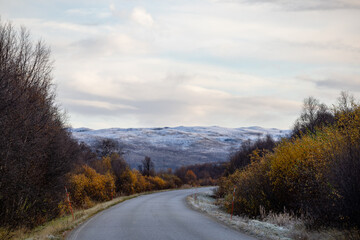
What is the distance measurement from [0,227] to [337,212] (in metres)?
11.9

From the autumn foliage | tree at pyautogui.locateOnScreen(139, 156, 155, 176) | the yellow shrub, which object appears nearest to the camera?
the autumn foliage

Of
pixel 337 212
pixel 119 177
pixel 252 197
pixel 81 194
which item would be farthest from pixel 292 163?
pixel 119 177

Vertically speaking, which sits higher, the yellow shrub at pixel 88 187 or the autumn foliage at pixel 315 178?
the autumn foliage at pixel 315 178

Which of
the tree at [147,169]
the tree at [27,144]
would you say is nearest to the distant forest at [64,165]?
the tree at [27,144]

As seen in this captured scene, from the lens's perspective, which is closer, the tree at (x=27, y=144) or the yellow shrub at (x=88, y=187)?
the tree at (x=27, y=144)

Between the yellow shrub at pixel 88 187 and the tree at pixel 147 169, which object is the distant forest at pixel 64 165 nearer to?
the yellow shrub at pixel 88 187

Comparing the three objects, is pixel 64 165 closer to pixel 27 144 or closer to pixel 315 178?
→ pixel 27 144

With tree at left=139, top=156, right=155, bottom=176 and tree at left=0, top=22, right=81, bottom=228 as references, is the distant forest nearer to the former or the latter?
tree at left=0, top=22, right=81, bottom=228

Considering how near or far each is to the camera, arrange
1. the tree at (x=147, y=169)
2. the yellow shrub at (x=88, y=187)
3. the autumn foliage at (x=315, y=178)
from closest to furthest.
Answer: the autumn foliage at (x=315, y=178), the yellow shrub at (x=88, y=187), the tree at (x=147, y=169)

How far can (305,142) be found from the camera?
57.2ft

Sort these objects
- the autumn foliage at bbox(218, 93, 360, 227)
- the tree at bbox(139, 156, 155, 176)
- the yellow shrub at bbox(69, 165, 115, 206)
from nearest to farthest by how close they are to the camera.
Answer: the autumn foliage at bbox(218, 93, 360, 227) → the yellow shrub at bbox(69, 165, 115, 206) → the tree at bbox(139, 156, 155, 176)

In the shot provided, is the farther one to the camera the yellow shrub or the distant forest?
the yellow shrub

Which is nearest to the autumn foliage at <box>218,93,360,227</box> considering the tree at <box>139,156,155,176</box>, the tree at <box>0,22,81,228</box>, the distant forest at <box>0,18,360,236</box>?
the distant forest at <box>0,18,360,236</box>

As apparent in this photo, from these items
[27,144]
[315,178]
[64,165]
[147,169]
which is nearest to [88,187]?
[64,165]
